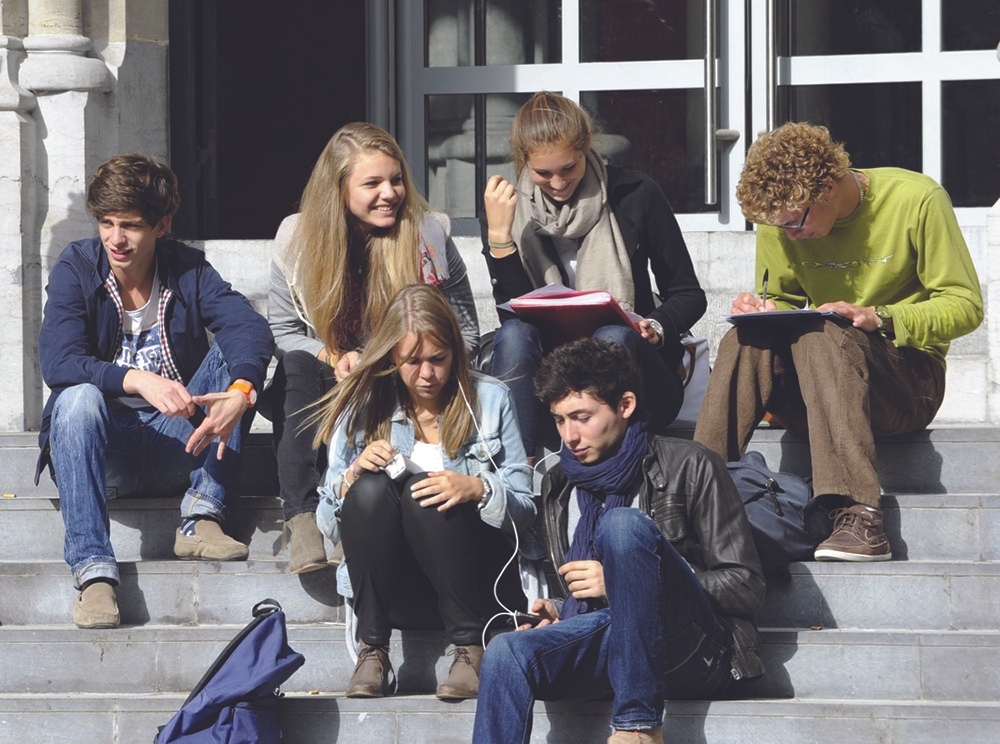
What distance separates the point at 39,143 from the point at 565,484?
326cm

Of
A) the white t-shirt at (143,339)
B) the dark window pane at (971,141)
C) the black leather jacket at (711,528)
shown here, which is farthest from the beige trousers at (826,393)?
the dark window pane at (971,141)

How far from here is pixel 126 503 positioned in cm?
522

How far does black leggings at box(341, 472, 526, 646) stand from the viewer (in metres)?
4.32

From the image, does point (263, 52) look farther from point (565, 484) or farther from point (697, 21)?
point (565, 484)

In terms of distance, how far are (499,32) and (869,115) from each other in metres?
1.84

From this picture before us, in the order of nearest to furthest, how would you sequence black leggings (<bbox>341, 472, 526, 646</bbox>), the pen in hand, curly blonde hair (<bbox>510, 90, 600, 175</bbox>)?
black leggings (<bbox>341, 472, 526, 646</bbox>)
curly blonde hair (<bbox>510, 90, 600, 175</bbox>)
the pen in hand

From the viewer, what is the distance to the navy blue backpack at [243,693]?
13.6 feet

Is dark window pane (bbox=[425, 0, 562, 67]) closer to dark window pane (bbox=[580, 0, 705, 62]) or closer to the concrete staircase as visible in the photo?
dark window pane (bbox=[580, 0, 705, 62])

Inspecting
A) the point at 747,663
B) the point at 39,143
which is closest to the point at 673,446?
the point at 747,663

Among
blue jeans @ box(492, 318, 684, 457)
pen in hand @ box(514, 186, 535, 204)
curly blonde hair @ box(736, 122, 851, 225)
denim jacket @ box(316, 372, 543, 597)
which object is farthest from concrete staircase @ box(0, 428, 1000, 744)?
pen in hand @ box(514, 186, 535, 204)

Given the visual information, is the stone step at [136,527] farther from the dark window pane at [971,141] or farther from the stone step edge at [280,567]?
the dark window pane at [971,141]

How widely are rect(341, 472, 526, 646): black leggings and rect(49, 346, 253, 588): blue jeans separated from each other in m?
0.84

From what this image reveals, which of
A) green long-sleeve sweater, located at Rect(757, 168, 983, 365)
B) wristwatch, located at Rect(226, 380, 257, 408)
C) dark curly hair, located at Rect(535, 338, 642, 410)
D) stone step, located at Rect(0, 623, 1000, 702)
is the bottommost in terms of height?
stone step, located at Rect(0, 623, 1000, 702)

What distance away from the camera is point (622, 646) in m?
3.91
